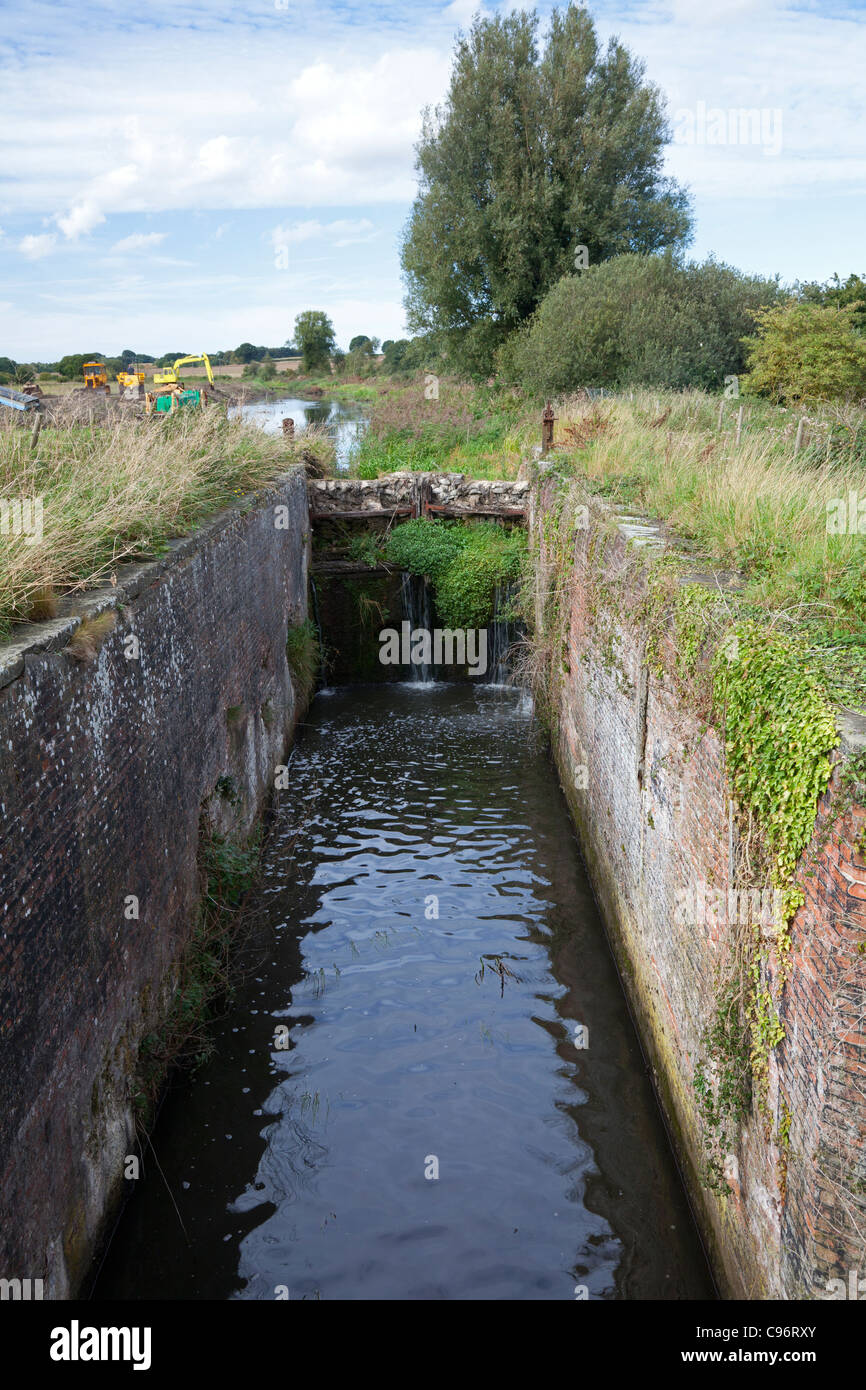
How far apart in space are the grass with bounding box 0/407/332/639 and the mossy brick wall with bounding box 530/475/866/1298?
340 centimetres

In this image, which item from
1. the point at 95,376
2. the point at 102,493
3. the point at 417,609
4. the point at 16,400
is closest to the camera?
the point at 102,493

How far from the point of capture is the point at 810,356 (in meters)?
17.6

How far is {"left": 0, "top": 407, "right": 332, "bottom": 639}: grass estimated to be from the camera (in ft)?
15.3

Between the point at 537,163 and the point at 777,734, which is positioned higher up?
the point at 537,163

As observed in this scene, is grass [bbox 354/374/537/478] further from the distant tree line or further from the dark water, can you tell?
the dark water

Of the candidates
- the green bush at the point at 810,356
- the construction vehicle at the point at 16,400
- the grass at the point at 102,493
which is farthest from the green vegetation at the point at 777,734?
the green bush at the point at 810,356

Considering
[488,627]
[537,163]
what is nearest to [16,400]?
[488,627]

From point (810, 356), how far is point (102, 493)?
50.6 ft

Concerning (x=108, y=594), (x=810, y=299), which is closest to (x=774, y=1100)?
(x=108, y=594)

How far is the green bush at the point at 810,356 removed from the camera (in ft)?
56.4

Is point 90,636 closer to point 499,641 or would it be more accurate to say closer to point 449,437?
point 499,641

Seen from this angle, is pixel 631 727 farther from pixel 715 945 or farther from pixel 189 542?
pixel 189 542
